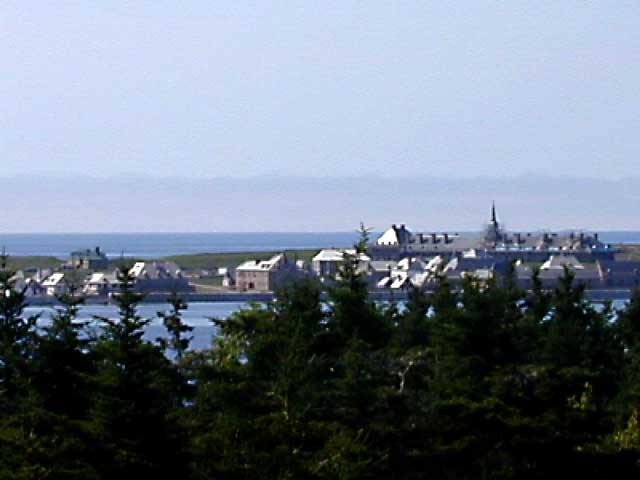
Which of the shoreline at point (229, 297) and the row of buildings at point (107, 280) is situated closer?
the shoreline at point (229, 297)

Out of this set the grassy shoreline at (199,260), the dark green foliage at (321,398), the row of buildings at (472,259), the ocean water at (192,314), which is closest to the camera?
the dark green foliage at (321,398)

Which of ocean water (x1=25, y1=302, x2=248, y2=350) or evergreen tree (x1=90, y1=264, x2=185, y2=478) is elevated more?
evergreen tree (x1=90, y1=264, x2=185, y2=478)

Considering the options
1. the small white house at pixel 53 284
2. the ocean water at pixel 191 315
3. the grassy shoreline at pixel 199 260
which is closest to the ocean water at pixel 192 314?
the ocean water at pixel 191 315

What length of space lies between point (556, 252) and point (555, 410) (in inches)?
4415

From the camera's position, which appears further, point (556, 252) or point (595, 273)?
point (556, 252)

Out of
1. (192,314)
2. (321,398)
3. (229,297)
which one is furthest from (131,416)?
(229,297)

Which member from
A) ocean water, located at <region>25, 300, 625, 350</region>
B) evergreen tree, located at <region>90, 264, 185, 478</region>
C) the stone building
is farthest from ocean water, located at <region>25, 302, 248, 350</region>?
evergreen tree, located at <region>90, 264, 185, 478</region>

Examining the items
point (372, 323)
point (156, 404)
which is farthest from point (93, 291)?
point (156, 404)

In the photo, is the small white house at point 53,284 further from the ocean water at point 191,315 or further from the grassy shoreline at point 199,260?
the grassy shoreline at point 199,260

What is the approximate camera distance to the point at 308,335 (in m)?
20.1

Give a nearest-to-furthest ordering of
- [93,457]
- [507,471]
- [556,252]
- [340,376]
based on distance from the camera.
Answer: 1. [93,457]
2. [507,471]
3. [340,376]
4. [556,252]

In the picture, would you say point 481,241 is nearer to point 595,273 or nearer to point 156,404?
point 595,273

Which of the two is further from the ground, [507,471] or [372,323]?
[372,323]

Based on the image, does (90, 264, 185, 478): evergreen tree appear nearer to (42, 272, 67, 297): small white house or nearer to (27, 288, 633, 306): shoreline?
(27, 288, 633, 306): shoreline
